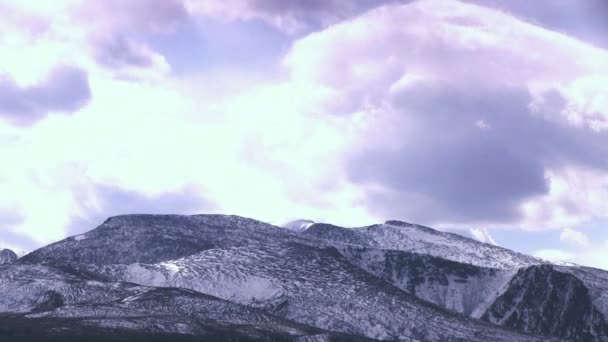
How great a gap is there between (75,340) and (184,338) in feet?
76.4

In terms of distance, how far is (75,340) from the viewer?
18650 cm

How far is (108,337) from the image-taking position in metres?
191

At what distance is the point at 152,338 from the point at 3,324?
33.0 metres

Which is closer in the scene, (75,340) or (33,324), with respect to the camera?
(75,340)

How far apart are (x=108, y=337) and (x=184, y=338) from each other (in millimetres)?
16167

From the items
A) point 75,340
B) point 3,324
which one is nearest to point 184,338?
point 75,340

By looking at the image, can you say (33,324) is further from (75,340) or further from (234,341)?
(234,341)

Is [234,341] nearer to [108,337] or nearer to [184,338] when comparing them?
→ [184,338]

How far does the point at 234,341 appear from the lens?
652ft

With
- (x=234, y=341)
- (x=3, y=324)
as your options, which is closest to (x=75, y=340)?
(x=3, y=324)

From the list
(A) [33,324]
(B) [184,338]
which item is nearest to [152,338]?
(B) [184,338]

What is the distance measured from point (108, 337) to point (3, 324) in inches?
974

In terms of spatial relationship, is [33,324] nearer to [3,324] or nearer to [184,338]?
[3,324]

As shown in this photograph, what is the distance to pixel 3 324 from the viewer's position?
19712cm
